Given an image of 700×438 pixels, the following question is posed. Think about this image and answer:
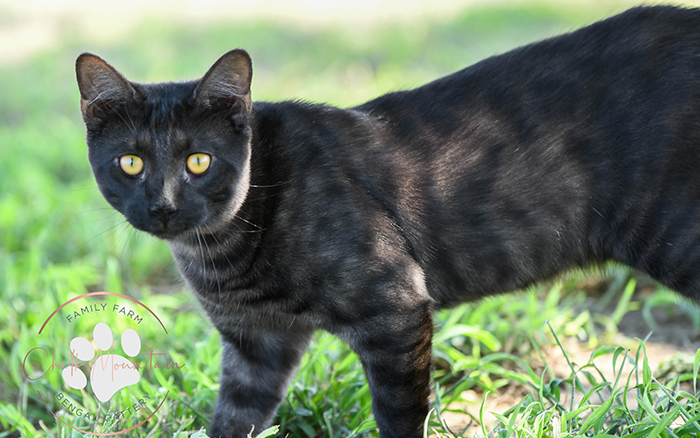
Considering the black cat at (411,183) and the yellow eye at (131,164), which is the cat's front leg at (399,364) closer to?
the black cat at (411,183)

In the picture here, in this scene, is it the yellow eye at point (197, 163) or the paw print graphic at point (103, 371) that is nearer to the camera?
the yellow eye at point (197, 163)

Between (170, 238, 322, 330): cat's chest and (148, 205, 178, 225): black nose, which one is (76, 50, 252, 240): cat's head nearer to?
(148, 205, 178, 225): black nose

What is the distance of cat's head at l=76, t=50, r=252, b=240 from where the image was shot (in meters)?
1.72

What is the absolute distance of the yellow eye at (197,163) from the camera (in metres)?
1.75

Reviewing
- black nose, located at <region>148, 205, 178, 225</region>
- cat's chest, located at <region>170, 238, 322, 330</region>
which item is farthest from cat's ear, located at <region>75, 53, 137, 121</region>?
cat's chest, located at <region>170, 238, 322, 330</region>

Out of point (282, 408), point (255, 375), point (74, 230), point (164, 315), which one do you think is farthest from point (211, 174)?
point (74, 230)

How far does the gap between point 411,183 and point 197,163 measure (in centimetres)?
63

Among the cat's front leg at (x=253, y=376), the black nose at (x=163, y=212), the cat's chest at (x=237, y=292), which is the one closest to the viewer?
the black nose at (x=163, y=212)

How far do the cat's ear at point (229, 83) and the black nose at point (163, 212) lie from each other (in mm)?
312

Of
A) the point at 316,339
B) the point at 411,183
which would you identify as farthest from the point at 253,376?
the point at 411,183

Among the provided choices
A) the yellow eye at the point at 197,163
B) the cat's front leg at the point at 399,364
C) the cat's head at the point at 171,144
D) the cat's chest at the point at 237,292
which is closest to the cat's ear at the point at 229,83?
the cat's head at the point at 171,144

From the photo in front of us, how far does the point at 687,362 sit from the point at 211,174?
178 cm

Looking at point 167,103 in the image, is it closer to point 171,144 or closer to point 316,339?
point 171,144

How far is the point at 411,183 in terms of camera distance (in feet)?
6.38
